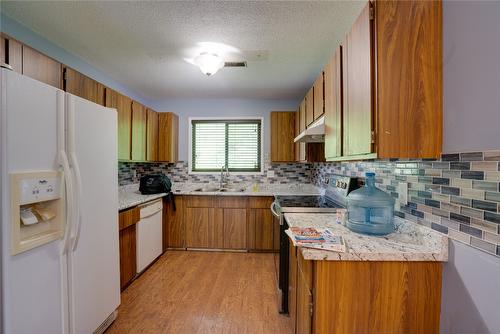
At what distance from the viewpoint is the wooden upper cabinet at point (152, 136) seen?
315cm

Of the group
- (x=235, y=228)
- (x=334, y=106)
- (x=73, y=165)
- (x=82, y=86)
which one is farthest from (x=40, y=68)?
(x=235, y=228)

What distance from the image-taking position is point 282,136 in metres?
3.55

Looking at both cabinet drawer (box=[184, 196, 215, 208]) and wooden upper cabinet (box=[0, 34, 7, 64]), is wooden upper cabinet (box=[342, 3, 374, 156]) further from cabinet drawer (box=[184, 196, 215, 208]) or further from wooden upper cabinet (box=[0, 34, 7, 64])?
cabinet drawer (box=[184, 196, 215, 208])

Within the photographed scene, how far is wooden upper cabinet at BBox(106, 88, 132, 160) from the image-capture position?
236 centimetres

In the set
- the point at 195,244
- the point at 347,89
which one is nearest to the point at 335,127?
the point at 347,89

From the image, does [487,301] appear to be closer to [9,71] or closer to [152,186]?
[9,71]

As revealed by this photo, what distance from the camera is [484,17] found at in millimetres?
816

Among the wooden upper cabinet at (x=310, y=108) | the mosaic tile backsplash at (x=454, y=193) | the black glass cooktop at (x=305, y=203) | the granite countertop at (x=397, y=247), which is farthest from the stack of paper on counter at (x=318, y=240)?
the wooden upper cabinet at (x=310, y=108)

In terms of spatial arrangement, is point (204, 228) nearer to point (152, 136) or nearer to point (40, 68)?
point (152, 136)

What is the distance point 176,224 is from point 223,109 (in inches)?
77.7

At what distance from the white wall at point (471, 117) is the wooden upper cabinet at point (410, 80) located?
0.12ft

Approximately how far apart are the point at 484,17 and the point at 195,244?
3.35 m

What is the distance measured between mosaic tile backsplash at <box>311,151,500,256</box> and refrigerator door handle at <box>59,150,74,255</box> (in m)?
1.88

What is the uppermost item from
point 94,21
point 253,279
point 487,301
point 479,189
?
point 94,21
